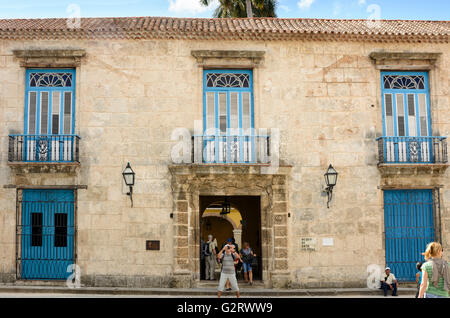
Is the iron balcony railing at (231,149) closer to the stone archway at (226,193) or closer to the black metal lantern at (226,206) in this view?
the stone archway at (226,193)

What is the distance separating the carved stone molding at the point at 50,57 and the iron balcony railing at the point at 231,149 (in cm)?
386

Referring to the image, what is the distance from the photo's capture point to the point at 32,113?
1420 cm

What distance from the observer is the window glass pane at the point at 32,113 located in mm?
14133

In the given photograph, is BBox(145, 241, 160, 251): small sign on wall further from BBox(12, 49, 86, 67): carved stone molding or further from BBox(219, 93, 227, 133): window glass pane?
BBox(12, 49, 86, 67): carved stone molding

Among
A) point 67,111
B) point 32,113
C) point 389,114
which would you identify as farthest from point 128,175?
point 389,114

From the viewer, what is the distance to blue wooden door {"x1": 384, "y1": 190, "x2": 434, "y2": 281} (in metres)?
14.1

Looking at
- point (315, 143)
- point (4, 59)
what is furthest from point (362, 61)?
point (4, 59)

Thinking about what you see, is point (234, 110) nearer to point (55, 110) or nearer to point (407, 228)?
point (55, 110)

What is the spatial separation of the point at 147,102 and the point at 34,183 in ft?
12.1

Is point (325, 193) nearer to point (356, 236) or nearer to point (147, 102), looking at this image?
point (356, 236)

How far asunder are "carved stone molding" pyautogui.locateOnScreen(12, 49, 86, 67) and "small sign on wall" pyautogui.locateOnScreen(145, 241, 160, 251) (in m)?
5.19

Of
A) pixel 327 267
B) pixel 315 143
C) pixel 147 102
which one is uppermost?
pixel 147 102

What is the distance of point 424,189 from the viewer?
47.0 feet

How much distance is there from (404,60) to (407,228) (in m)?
4.68
